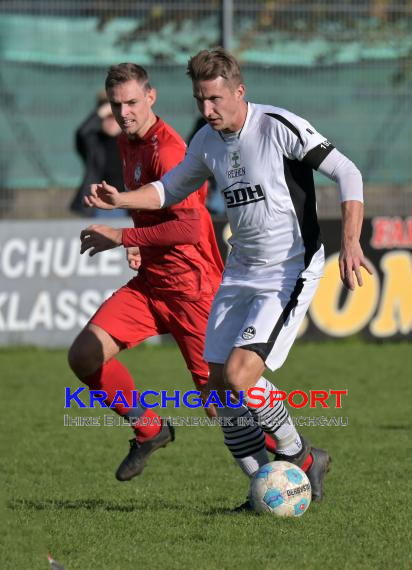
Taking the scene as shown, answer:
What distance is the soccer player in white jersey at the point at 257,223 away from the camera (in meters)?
6.17

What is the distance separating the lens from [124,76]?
7.13 meters

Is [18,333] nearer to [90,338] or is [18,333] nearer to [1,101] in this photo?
[1,101]

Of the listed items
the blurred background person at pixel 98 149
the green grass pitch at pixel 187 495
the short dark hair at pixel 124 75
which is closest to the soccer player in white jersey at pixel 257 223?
the green grass pitch at pixel 187 495

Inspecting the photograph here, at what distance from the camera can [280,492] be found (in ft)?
20.4

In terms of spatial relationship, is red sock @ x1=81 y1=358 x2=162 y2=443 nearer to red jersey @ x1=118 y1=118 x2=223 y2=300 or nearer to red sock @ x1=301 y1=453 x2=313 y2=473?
red jersey @ x1=118 y1=118 x2=223 y2=300

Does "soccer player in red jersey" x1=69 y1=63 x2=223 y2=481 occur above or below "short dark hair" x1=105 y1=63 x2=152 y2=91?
below

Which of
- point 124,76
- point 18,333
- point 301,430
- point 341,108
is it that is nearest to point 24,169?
point 18,333

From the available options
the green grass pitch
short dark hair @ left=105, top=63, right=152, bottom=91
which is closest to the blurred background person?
the green grass pitch

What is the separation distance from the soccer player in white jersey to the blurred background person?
26.4ft

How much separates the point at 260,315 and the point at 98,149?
341 inches

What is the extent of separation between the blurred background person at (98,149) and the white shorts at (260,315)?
823 centimetres

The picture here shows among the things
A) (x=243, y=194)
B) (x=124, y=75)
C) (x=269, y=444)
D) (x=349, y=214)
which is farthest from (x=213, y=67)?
(x=269, y=444)

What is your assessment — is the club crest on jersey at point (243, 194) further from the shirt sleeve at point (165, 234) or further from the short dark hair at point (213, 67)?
the shirt sleeve at point (165, 234)

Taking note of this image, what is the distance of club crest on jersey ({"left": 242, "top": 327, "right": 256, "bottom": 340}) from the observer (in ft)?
20.3
